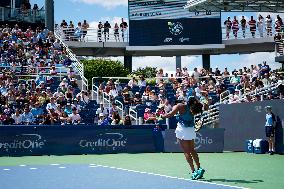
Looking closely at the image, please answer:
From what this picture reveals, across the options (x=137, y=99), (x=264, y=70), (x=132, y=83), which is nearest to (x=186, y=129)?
(x=137, y=99)

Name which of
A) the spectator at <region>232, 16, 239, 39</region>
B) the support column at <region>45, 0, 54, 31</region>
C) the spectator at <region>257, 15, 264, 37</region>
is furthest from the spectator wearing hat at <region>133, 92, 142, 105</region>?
the spectator at <region>232, 16, 239, 39</region>

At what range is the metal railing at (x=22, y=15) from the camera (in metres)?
41.6

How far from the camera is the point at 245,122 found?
22.7 metres

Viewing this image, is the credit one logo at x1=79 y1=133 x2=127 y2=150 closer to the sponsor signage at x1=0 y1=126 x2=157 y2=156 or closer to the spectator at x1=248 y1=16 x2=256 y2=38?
the sponsor signage at x1=0 y1=126 x2=157 y2=156

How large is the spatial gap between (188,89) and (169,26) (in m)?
16.9

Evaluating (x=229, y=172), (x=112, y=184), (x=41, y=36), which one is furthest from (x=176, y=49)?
(x=112, y=184)

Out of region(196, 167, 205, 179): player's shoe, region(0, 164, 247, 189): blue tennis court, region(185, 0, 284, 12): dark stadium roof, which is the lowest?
region(0, 164, 247, 189): blue tennis court

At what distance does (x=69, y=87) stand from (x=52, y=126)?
5546 millimetres

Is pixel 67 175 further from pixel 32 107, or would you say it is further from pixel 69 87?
pixel 69 87

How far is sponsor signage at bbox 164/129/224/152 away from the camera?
2292 centimetres

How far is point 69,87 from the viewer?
89.6 ft

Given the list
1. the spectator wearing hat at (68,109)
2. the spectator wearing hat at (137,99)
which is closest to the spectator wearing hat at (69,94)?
the spectator wearing hat at (68,109)

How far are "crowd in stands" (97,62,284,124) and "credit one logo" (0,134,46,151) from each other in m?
4.04

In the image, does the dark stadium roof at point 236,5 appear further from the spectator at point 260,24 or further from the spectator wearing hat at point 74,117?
the spectator at point 260,24
